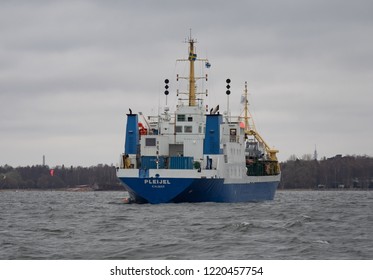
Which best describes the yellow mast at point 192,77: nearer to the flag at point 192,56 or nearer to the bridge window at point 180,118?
the flag at point 192,56

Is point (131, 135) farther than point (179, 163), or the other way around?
point (131, 135)

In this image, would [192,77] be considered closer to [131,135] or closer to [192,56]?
[192,56]

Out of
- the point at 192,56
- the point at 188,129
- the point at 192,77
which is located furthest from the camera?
the point at 192,77

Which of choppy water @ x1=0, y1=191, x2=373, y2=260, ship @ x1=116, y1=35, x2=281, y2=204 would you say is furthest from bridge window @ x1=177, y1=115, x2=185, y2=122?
choppy water @ x1=0, y1=191, x2=373, y2=260

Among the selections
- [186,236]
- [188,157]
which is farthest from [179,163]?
[186,236]

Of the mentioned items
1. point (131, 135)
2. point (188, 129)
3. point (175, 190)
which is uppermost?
point (188, 129)

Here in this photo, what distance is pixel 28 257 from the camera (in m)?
33.0

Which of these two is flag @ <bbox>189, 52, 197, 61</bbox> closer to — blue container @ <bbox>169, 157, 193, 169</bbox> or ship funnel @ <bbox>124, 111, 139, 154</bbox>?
ship funnel @ <bbox>124, 111, 139, 154</bbox>

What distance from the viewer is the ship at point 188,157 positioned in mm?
67250

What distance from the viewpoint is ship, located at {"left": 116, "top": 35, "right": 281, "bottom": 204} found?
6725 cm

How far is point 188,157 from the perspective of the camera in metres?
69.3

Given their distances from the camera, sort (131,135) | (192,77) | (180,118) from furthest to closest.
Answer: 1. (192,77)
2. (180,118)
3. (131,135)

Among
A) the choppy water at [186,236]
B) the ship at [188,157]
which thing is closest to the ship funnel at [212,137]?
the ship at [188,157]

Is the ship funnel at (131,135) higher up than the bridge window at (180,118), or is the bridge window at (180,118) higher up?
the bridge window at (180,118)
